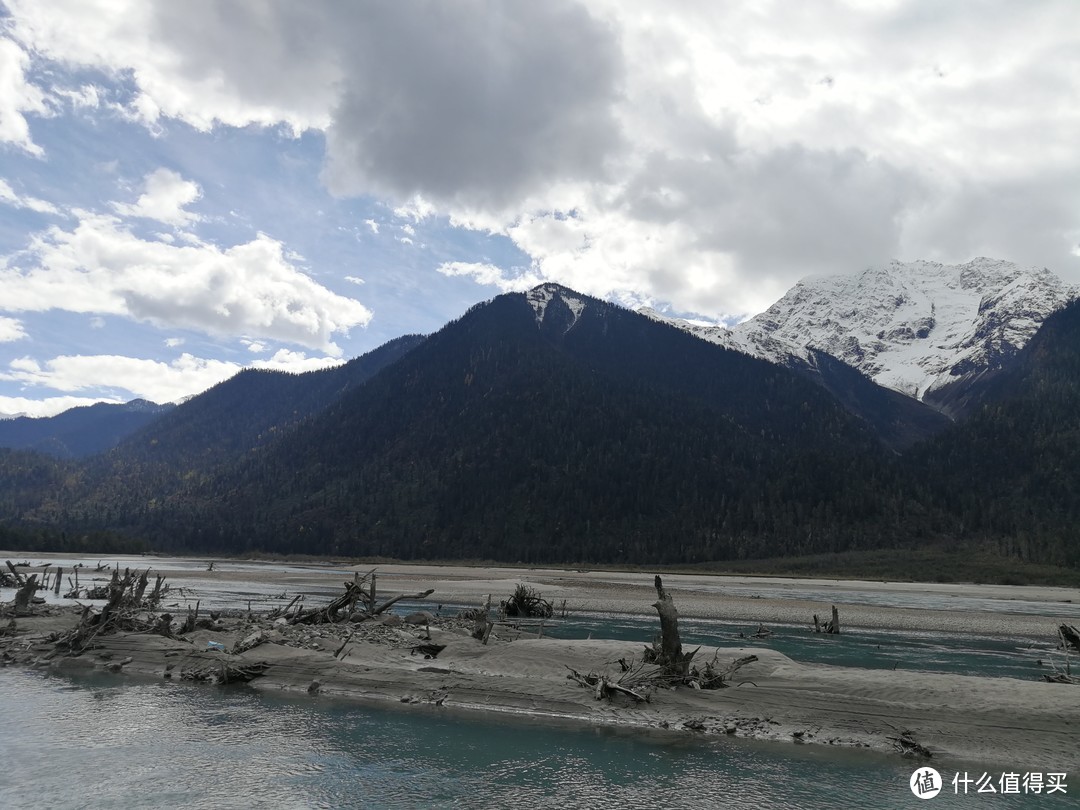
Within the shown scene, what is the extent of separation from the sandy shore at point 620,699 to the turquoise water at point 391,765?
153 centimetres

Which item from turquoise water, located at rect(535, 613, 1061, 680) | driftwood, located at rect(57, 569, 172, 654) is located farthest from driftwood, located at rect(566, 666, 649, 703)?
driftwood, located at rect(57, 569, 172, 654)

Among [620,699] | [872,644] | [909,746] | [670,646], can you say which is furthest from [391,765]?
[872,644]

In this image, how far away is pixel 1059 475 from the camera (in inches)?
6481

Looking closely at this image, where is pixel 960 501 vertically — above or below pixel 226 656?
above

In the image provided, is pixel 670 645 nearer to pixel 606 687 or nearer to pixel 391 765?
pixel 606 687

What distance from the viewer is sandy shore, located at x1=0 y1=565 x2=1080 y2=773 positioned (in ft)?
66.1

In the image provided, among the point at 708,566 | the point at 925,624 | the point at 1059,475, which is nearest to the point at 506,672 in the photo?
the point at 925,624

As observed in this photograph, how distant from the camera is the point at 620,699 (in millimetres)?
23344

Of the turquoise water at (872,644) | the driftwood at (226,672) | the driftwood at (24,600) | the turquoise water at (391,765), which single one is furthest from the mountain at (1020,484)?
the driftwood at (24,600)

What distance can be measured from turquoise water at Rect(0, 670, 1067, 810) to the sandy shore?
5.01 ft

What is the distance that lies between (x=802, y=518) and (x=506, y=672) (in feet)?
509

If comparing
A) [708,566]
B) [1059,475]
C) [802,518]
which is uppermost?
[1059,475]

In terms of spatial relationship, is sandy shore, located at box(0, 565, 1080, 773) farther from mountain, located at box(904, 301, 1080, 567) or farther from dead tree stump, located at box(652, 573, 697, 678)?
mountain, located at box(904, 301, 1080, 567)

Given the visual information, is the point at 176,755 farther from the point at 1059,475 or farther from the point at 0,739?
the point at 1059,475
